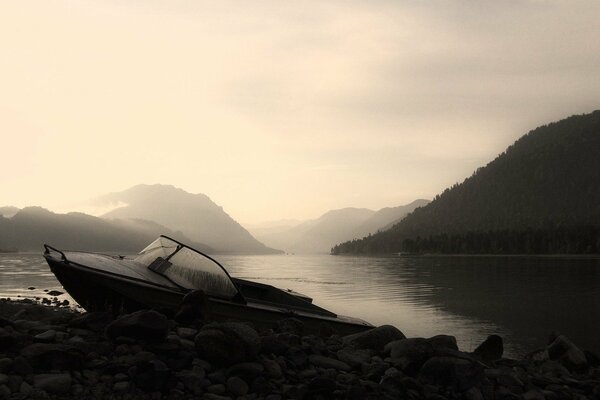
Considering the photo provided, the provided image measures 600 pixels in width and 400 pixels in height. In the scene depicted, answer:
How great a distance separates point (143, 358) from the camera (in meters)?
9.59

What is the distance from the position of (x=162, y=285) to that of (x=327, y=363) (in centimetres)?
520

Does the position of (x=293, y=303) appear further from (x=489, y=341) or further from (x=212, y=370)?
(x=212, y=370)

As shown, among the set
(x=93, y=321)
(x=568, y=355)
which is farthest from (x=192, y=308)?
(x=568, y=355)

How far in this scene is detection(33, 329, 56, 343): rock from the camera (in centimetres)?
1011

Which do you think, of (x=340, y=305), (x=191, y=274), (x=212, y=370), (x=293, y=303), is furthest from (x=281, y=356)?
(x=340, y=305)

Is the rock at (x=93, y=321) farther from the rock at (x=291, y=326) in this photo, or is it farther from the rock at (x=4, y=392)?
the rock at (x=291, y=326)

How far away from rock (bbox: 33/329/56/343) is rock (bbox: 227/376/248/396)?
144 inches

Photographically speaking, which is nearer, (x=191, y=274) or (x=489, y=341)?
(x=191, y=274)

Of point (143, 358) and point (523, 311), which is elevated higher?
point (143, 358)

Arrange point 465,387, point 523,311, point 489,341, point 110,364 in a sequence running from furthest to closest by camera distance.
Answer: point 523,311 < point 489,341 < point 465,387 < point 110,364

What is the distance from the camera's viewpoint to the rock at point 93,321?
445 inches

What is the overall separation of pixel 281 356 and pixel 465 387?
383cm

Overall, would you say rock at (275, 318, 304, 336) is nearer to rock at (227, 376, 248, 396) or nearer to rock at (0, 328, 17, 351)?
rock at (227, 376, 248, 396)

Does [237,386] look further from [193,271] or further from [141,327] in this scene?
[193,271]
